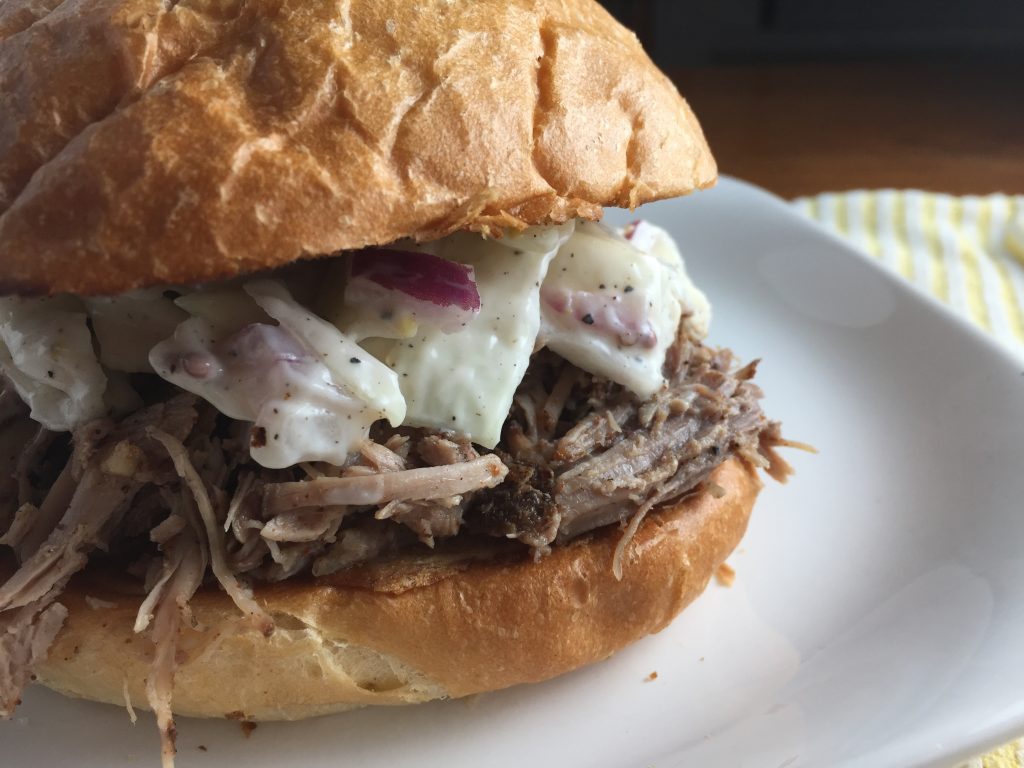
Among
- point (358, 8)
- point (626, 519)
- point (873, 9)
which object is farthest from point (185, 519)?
point (873, 9)

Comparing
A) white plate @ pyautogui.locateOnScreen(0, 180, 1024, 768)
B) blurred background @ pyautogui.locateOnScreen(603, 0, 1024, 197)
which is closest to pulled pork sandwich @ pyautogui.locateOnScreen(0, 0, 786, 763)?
white plate @ pyautogui.locateOnScreen(0, 180, 1024, 768)

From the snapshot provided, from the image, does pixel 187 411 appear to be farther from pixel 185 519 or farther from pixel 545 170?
pixel 545 170

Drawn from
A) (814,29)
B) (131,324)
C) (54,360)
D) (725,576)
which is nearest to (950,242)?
(725,576)

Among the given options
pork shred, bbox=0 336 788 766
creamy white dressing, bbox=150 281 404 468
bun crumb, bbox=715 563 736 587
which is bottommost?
bun crumb, bbox=715 563 736 587

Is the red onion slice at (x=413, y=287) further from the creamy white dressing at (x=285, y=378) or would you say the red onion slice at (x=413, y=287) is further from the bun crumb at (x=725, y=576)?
the bun crumb at (x=725, y=576)

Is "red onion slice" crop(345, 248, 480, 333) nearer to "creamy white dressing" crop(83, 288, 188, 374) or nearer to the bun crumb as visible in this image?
"creamy white dressing" crop(83, 288, 188, 374)

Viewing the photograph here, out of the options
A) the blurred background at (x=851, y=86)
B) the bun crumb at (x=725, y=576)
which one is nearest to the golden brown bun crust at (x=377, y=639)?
the bun crumb at (x=725, y=576)

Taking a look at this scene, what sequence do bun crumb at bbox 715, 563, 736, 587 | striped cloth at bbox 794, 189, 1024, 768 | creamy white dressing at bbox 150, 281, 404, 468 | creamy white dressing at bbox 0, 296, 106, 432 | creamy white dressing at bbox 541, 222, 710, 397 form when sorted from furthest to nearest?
striped cloth at bbox 794, 189, 1024, 768 → bun crumb at bbox 715, 563, 736, 587 → creamy white dressing at bbox 541, 222, 710, 397 → creamy white dressing at bbox 0, 296, 106, 432 → creamy white dressing at bbox 150, 281, 404, 468
